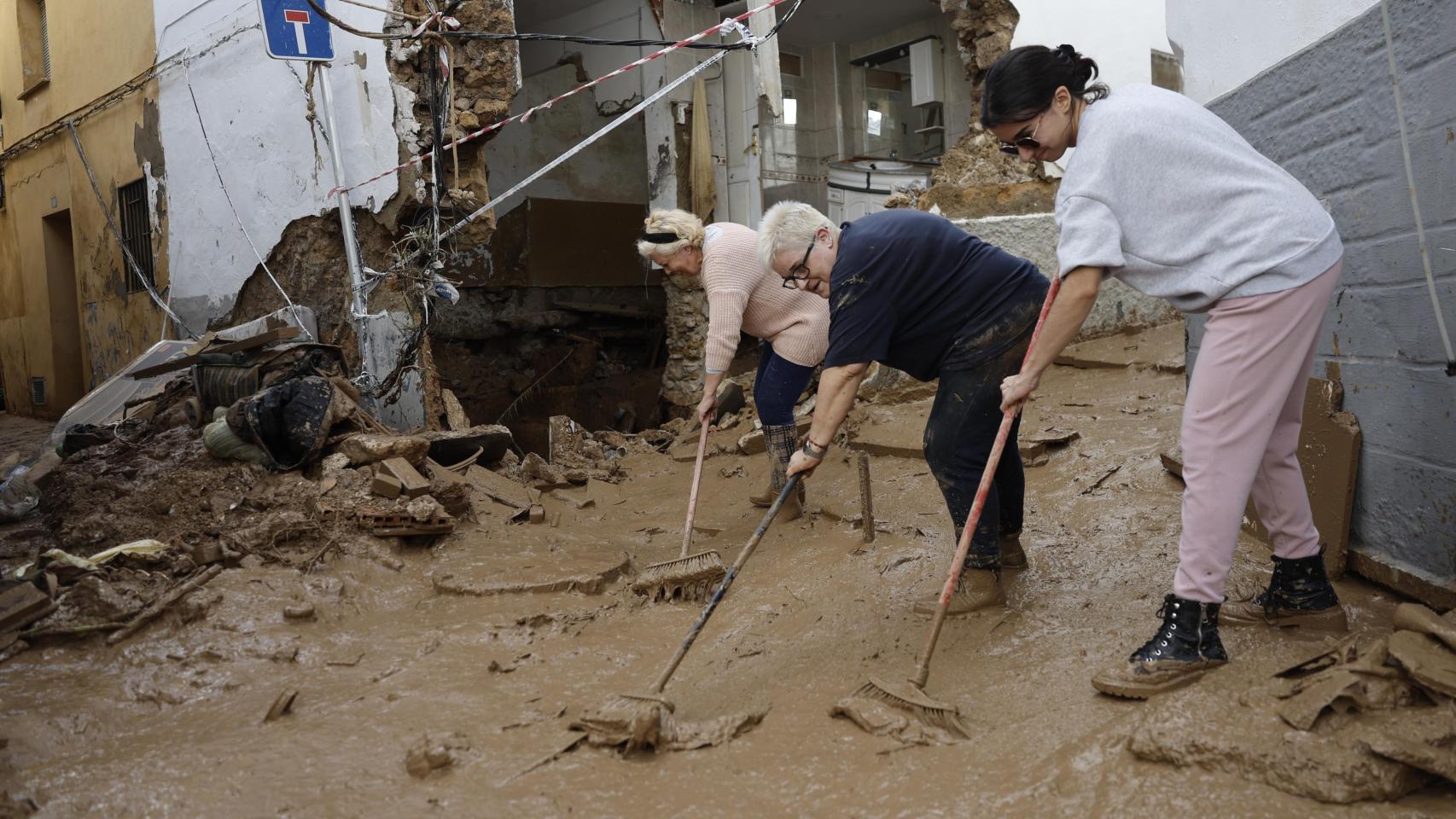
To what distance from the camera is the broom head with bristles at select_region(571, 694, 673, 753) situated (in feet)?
8.11

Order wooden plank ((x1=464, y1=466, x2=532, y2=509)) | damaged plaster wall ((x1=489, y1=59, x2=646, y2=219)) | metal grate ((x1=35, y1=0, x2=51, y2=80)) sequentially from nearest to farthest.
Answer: wooden plank ((x1=464, y1=466, x2=532, y2=509)), damaged plaster wall ((x1=489, y1=59, x2=646, y2=219)), metal grate ((x1=35, y1=0, x2=51, y2=80))

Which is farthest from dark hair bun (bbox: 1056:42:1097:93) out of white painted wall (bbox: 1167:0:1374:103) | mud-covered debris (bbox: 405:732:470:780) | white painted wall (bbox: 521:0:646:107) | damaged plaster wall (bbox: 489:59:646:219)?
damaged plaster wall (bbox: 489:59:646:219)

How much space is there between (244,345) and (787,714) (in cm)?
526

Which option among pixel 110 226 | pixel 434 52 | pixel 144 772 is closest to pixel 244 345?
pixel 434 52

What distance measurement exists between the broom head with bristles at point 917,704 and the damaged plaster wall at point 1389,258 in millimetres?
1399

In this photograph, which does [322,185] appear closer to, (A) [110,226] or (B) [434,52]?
(B) [434,52]

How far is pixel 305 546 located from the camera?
4469 mm

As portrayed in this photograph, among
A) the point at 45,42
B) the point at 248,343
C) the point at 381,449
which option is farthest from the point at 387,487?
the point at 45,42

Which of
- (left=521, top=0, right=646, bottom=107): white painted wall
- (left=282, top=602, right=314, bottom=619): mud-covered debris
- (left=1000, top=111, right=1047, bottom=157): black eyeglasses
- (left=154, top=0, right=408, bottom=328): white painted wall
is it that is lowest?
(left=282, top=602, right=314, bottom=619): mud-covered debris

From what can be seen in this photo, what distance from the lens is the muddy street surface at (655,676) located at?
7.34 ft

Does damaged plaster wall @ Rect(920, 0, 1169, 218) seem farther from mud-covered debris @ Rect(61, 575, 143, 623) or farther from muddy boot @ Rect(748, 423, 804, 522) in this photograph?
mud-covered debris @ Rect(61, 575, 143, 623)

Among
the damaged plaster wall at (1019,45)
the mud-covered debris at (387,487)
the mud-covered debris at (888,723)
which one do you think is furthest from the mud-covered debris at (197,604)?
the damaged plaster wall at (1019,45)

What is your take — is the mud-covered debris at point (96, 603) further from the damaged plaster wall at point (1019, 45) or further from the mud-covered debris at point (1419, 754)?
the damaged plaster wall at point (1019, 45)

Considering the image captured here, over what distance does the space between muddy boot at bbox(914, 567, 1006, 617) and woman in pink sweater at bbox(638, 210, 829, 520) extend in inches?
63.8
